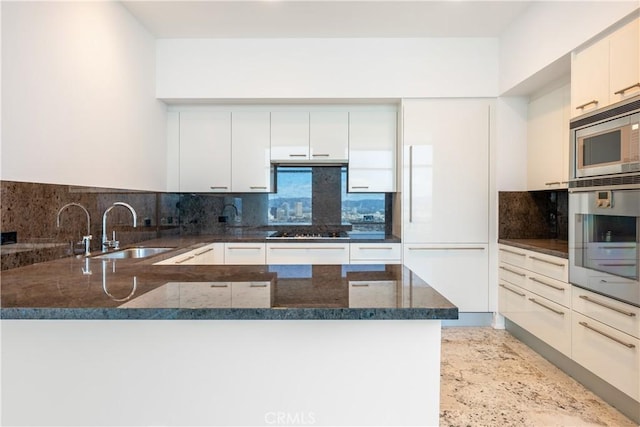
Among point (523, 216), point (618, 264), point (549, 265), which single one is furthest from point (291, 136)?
point (618, 264)

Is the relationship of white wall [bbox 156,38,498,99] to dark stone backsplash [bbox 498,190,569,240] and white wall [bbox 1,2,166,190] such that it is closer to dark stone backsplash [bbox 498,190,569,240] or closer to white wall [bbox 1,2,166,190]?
white wall [bbox 1,2,166,190]

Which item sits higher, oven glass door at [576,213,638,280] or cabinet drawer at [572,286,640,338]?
oven glass door at [576,213,638,280]

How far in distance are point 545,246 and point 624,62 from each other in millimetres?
1368

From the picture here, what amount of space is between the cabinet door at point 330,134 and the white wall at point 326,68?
0.89 ft

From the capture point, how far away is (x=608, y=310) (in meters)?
2.01

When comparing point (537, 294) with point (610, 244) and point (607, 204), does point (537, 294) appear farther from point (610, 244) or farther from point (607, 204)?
point (607, 204)

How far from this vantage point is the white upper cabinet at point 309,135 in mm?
3596

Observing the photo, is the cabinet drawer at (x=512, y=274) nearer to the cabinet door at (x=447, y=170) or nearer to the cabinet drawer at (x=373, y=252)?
the cabinet door at (x=447, y=170)

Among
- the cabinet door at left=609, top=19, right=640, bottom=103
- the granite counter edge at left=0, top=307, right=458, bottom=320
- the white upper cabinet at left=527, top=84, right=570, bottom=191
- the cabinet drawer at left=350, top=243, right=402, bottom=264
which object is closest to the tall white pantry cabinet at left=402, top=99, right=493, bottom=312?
the cabinet drawer at left=350, top=243, right=402, bottom=264

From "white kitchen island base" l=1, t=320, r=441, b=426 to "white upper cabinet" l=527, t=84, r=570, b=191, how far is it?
242 cm

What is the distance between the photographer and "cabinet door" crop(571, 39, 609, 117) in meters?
2.08

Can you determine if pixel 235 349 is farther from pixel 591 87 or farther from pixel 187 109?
pixel 187 109

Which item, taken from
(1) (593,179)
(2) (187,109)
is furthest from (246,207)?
(1) (593,179)

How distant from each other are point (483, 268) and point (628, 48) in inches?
81.1
